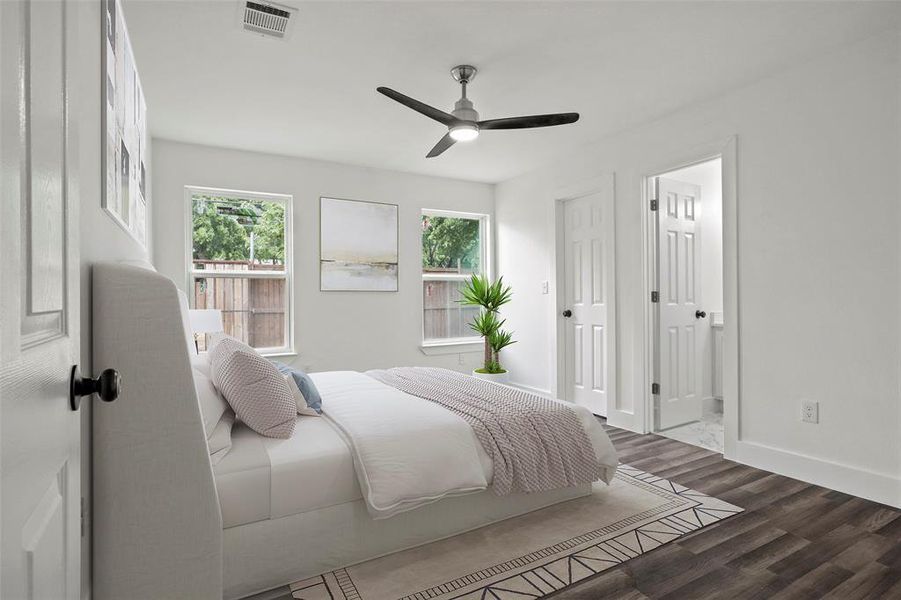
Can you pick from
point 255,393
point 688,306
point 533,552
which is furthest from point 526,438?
point 688,306

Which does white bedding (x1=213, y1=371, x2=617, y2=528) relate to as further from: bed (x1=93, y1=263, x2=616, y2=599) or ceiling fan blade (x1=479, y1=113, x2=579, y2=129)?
ceiling fan blade (x1=479, y1=113, x2=579, y2=129)

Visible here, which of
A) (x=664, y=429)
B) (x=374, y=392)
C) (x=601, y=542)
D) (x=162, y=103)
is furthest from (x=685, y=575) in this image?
(x=162, y=103)

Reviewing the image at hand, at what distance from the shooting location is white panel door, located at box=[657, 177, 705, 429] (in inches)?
159

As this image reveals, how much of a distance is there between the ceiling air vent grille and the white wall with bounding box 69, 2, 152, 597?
827 mm

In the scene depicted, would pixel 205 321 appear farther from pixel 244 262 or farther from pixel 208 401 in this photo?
pixel 208 401

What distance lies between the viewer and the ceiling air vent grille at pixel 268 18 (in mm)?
2320

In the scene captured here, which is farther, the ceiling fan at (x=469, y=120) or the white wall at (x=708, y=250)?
the white wall at (x=708, y=250)

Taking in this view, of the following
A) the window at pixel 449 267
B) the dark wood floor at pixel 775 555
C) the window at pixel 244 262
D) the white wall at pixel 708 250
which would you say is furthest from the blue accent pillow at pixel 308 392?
the white wall at pixel 708 250

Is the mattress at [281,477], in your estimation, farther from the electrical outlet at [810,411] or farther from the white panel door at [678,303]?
the white panel door at [678,303]

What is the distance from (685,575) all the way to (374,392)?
1.69 m

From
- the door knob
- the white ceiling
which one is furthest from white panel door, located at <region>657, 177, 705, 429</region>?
the door knob

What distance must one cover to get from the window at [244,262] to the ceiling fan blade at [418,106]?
8.01 feet

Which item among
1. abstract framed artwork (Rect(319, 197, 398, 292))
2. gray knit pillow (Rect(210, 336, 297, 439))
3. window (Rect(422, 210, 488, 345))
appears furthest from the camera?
window (Rect(422, 210, 488, 345))

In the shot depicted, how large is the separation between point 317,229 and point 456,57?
2.52 m
